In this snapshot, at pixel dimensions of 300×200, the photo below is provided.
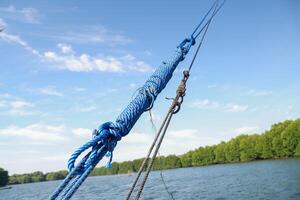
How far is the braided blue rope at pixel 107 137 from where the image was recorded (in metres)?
3.12

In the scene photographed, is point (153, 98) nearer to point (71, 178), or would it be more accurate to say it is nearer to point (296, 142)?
point (71, 178)

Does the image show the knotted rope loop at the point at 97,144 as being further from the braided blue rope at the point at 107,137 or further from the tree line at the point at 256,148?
the tree line at the point at 256,148

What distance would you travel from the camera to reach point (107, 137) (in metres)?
3.50

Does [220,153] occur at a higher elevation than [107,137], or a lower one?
higher

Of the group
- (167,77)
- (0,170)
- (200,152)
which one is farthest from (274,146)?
(0,170)

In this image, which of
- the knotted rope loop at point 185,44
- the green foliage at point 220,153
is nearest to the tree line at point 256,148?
the green foliage at point 220,153

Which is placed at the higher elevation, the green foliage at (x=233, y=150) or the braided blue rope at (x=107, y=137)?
the green foliage at (x=233, y=150)

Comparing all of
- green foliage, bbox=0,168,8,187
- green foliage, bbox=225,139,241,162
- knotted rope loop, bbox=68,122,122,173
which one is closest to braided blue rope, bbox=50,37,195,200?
knotted rope loop, bbox=68,122,122,173

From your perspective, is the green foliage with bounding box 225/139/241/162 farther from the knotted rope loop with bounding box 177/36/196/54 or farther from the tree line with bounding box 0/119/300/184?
the knotted rope loop with bounding box 177/36/196/54

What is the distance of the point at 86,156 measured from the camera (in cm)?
331

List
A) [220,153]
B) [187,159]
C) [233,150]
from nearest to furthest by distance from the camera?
[233,150]
[220,153]
[187,159]

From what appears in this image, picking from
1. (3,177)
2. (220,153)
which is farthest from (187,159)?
(3,177)

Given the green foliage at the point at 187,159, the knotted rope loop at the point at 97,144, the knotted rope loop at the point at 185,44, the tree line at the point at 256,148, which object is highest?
the green foliage at the point at 187,159

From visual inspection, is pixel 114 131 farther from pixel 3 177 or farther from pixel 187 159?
pixel 3 177
